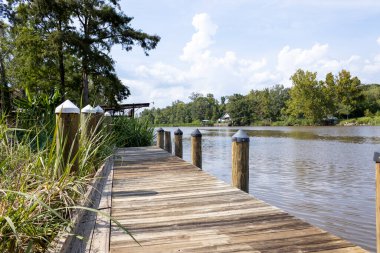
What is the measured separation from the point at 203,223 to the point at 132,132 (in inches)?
332

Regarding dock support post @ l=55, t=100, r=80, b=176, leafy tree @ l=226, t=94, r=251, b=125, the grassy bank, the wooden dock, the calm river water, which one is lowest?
the calm river water

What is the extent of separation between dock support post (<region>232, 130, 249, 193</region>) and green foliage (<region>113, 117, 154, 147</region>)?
20.5 feet

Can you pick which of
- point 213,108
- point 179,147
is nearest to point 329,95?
point 213,108

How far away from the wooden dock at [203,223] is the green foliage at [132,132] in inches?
243

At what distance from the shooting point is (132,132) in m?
11.0

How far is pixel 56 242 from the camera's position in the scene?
201 centimetres

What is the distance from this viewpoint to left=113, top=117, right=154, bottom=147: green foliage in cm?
1062

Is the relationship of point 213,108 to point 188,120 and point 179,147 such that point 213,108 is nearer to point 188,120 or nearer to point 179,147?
point 188,120

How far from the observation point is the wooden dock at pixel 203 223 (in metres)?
2.30

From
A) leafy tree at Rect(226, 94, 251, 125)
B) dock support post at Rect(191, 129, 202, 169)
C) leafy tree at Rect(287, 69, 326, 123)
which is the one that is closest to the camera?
dock support post at Rect(191, 129, 202, 169)

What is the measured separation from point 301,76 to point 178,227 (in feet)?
211

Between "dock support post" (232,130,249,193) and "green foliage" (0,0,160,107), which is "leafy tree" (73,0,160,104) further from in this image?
"dock support post" (232,130,249,193)

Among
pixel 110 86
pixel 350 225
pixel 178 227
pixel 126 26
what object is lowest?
pixel 350 225

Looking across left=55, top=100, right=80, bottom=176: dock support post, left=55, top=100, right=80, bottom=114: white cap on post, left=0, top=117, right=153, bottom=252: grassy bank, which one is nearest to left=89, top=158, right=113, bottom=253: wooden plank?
left=0, top=117, right=153, bottom=252: grassy bank
